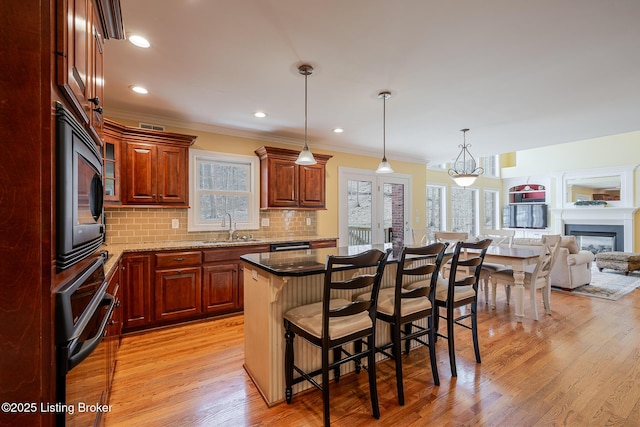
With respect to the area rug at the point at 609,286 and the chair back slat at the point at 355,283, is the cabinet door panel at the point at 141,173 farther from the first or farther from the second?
the area rug at the point at 609,286

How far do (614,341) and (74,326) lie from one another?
424cm

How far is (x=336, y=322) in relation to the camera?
1.79 meters

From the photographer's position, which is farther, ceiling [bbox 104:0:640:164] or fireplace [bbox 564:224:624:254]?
fireplace [bbox 564:224:624:254]

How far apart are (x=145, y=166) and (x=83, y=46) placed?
100 inches

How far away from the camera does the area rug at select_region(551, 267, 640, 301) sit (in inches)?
181

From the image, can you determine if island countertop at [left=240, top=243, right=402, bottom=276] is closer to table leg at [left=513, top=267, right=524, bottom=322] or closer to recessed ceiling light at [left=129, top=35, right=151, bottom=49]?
recessed ceiling light at [left=129, top=35, right=151, bottom=49]

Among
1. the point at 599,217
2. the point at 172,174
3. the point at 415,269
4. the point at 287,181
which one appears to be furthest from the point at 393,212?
the point at 599,217

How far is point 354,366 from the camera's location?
2385 mm

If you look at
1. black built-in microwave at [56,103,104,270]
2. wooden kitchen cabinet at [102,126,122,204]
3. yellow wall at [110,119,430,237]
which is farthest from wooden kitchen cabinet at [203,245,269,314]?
black built-in microwave at [56,103,104,270]

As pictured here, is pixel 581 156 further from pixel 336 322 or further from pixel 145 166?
pixel 145 166

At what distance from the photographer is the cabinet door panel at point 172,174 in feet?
11.8

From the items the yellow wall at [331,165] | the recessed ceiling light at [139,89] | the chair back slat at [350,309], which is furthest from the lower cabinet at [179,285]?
the chair back slat at [350,309]

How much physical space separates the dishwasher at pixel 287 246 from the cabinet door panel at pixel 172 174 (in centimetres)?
126

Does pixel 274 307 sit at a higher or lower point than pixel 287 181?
lower
